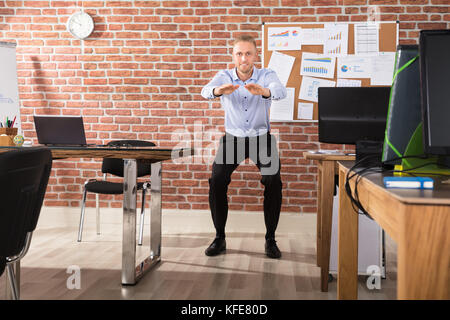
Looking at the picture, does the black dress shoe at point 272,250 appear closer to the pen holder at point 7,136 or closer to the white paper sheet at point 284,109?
the white paper sheet at point 284,109

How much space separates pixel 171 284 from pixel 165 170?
5.27 ft

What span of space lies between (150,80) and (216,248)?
66.4 inches

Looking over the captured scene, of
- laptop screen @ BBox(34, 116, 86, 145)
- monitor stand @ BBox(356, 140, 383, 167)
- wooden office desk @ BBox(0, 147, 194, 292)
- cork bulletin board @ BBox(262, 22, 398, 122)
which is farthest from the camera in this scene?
cork bulletin board @ BBox(262, 22, 398, 122)

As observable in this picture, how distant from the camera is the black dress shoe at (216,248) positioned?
113 inches

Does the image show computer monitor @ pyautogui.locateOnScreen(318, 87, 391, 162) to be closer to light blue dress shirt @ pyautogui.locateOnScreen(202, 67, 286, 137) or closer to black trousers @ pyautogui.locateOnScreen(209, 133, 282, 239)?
black trousers @ pyautogui.locateOnScreen(209, 133, 282, 239)

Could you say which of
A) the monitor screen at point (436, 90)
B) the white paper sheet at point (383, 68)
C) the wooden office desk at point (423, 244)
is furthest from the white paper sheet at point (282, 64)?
the wooden office desk at point (423, 244)

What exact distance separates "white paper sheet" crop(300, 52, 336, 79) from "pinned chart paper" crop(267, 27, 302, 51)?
12cm

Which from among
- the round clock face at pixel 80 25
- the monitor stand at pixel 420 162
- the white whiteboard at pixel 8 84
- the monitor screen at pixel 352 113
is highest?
the round clock face at pixel 80 25

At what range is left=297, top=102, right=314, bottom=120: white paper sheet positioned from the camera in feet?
11.7

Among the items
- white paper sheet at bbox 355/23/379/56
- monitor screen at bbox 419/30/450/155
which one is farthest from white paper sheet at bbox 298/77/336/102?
monitor screen at bbox 419/30/450/155

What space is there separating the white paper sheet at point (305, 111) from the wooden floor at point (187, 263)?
87cm

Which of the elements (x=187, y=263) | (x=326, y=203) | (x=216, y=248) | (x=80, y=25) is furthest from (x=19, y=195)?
(x=80, y=25)

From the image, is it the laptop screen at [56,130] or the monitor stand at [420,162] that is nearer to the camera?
the monitor stand at [420,162]

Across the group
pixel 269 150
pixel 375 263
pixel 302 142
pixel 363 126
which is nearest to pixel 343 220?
pixel 363 126
